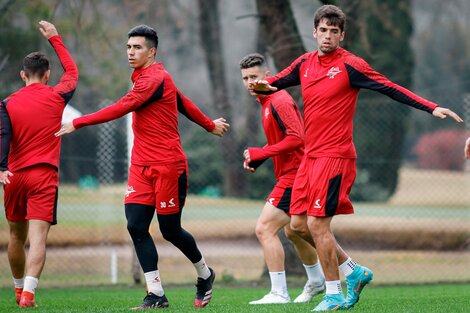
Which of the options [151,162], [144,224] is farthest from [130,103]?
[144,224]

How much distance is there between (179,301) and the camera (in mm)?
9531

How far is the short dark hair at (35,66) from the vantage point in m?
8.70

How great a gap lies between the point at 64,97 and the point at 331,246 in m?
2.96

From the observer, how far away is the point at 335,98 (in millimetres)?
7578

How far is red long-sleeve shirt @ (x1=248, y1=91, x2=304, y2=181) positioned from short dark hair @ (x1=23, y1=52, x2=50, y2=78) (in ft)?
6.74

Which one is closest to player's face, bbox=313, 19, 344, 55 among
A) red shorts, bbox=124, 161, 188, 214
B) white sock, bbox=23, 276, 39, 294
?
red shorts, bbox=124, 161, 188, 214

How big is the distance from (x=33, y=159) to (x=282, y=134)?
230cm

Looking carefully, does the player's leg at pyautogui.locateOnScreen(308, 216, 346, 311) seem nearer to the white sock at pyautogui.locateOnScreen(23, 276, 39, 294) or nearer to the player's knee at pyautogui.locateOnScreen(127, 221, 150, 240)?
the player's knee at pyautogui.locateOnScreen(127, 221, 150, 240)

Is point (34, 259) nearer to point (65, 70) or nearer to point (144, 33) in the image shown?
point (65, 70)

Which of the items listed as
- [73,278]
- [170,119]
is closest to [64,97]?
[170,119]

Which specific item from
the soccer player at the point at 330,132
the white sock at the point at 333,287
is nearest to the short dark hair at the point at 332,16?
the soccer player at the point at 330,132

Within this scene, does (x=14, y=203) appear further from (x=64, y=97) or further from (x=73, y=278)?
(x=73, y=278)

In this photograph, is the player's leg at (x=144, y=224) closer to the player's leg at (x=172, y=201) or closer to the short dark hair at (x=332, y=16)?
the player's leg at (x=172, y=201)

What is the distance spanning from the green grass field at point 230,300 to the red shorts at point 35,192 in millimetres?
848
